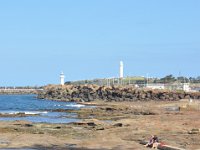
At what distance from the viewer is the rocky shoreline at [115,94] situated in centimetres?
10000

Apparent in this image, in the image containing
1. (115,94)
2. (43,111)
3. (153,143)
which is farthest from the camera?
(115,94)

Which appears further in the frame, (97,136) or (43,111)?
(43,111)

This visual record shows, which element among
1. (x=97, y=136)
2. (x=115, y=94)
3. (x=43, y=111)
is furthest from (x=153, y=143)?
(x=115, y=94)

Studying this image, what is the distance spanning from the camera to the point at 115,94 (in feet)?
362

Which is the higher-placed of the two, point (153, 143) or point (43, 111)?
point (43, 111)

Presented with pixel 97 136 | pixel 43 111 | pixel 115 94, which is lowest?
pixel 97 136

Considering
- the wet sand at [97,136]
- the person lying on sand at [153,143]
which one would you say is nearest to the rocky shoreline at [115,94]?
the wet sand at [97,136]

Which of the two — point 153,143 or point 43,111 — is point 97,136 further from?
point 43,111

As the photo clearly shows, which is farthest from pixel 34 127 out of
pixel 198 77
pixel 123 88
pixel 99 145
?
pixel 198 77

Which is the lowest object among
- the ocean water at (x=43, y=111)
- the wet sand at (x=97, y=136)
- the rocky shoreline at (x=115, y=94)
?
the wet sand at (x=97, y=136)

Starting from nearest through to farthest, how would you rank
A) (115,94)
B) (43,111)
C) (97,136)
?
1. (97,136)
2. (43,111)
3. (115,94)

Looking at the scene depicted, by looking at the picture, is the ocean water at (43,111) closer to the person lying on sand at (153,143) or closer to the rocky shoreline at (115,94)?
the rocky shoreline at (115,94)

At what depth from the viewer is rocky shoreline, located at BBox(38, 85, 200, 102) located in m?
100

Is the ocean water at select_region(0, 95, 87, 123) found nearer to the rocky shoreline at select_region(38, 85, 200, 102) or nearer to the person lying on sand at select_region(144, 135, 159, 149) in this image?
the rocky shoreline at select_region(38, 85, 200, 102)
